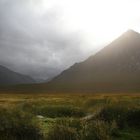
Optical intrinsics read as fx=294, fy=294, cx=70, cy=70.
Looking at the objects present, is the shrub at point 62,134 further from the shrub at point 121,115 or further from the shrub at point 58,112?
the shrub at point 58,112

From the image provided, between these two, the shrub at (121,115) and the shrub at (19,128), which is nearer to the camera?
the shrub at (19,128)

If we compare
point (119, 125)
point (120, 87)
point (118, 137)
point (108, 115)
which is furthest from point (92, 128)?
point (120, 87)

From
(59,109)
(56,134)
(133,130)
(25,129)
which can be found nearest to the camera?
(56,134)

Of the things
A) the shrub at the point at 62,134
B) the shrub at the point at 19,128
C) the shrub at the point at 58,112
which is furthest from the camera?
the shrub at the point at 58,112

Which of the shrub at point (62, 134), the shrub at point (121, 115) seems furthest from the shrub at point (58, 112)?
the shrub at point (62, 134)

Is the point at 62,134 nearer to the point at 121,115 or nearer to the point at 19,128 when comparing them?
the point at 19,128

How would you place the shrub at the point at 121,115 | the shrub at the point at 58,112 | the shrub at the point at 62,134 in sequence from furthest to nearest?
the shrub at the point at 58,112, the shrub at the point at 121,115, the shrub at the point at 62,134

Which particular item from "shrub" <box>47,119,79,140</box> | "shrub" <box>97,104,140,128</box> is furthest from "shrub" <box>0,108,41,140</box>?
"shrub" <box>97,104,140,128</box>

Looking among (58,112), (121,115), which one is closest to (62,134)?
(121,115)

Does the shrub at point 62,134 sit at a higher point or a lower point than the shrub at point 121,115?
lower

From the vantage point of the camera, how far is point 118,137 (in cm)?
1884

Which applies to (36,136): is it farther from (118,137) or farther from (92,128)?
(118,137)

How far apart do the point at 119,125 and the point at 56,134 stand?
28.6 ft

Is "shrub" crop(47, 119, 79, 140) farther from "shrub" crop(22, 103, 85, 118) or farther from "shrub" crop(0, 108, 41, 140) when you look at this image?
"shrub" crop(22, 103, 85, 118)
